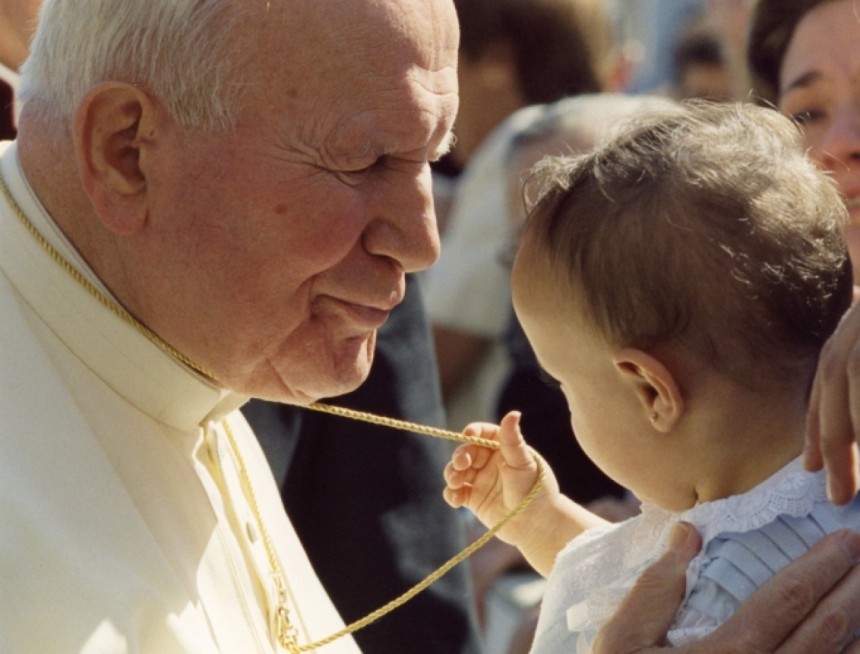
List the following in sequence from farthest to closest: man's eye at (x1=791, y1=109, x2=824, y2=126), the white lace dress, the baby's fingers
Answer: man's eye at (x1=791, y1=109, x2=824, y2=126) < the baby's fingers < the white lace dress

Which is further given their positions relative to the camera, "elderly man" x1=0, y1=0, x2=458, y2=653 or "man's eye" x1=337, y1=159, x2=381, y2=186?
"man's eye" x1=337, y1=159, x2=381, y2=186

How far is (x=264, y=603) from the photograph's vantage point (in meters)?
2.68

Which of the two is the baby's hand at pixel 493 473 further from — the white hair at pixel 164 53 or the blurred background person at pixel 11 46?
the blurred background person at pixel 11 46

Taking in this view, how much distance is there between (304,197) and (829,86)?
1.84m

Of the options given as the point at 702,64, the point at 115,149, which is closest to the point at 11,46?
the point at 115,149

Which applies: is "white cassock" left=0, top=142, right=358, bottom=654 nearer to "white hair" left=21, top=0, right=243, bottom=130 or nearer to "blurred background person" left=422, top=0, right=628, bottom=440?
"white hair" left=21, top=0, right=243, bottom=130

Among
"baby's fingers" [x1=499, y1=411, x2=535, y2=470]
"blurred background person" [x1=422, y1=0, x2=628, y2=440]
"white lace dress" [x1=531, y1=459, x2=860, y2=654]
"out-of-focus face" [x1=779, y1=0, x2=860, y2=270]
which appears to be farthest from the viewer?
"blurred background person" [x1=422, y1=0, x2=628, y2=440]

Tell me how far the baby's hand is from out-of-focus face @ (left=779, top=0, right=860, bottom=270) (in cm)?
118

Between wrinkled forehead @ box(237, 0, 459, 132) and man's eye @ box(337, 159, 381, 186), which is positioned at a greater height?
wrinkled forehead @ box(237, 0, 459, 132)

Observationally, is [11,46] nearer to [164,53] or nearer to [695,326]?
[164,53]

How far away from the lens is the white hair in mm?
2453

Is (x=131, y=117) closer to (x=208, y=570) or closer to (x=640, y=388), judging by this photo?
(x=208, y=570)

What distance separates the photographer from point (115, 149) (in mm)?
2504

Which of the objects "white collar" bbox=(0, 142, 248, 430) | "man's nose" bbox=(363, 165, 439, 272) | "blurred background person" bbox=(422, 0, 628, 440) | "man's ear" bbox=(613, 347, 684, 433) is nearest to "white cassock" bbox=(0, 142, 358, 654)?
"white collar" bbox=(0, 142, 248, 430)
